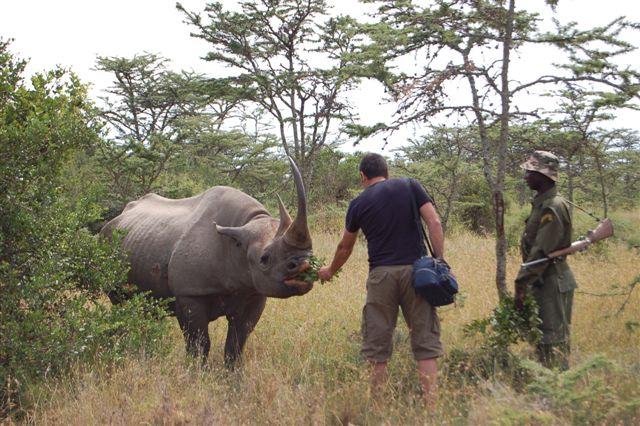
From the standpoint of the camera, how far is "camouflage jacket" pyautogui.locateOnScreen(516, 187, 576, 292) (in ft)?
16.3

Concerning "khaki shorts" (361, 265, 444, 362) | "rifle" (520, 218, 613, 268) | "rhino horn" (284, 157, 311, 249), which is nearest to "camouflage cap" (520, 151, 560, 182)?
"rifle" (520, 218, 613, 268)

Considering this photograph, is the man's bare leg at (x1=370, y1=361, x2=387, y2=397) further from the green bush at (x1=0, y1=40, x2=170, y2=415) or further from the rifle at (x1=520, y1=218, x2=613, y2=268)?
the green bush at (x1=0, y1=40, x2=170, y2=415)

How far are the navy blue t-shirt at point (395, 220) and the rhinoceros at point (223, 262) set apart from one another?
703 mm

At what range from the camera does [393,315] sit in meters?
5.14

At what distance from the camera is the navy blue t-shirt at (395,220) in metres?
5.02

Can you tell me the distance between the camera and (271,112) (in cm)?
1928

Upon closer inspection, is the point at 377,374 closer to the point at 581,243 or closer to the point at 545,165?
the point at 581,243

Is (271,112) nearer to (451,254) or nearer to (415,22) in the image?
(451,254)

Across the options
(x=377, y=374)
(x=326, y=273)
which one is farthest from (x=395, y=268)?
(x=377, y=374)

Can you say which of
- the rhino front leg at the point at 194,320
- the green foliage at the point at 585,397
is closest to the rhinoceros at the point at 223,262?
the rhino front leg at the point at 194,320

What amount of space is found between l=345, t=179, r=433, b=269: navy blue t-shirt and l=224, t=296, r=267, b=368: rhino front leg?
2.14 meters

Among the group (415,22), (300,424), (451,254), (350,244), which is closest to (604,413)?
(300,424)

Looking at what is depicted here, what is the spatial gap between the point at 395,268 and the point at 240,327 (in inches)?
93.9

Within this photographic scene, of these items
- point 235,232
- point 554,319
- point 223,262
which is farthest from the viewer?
point 223,262
